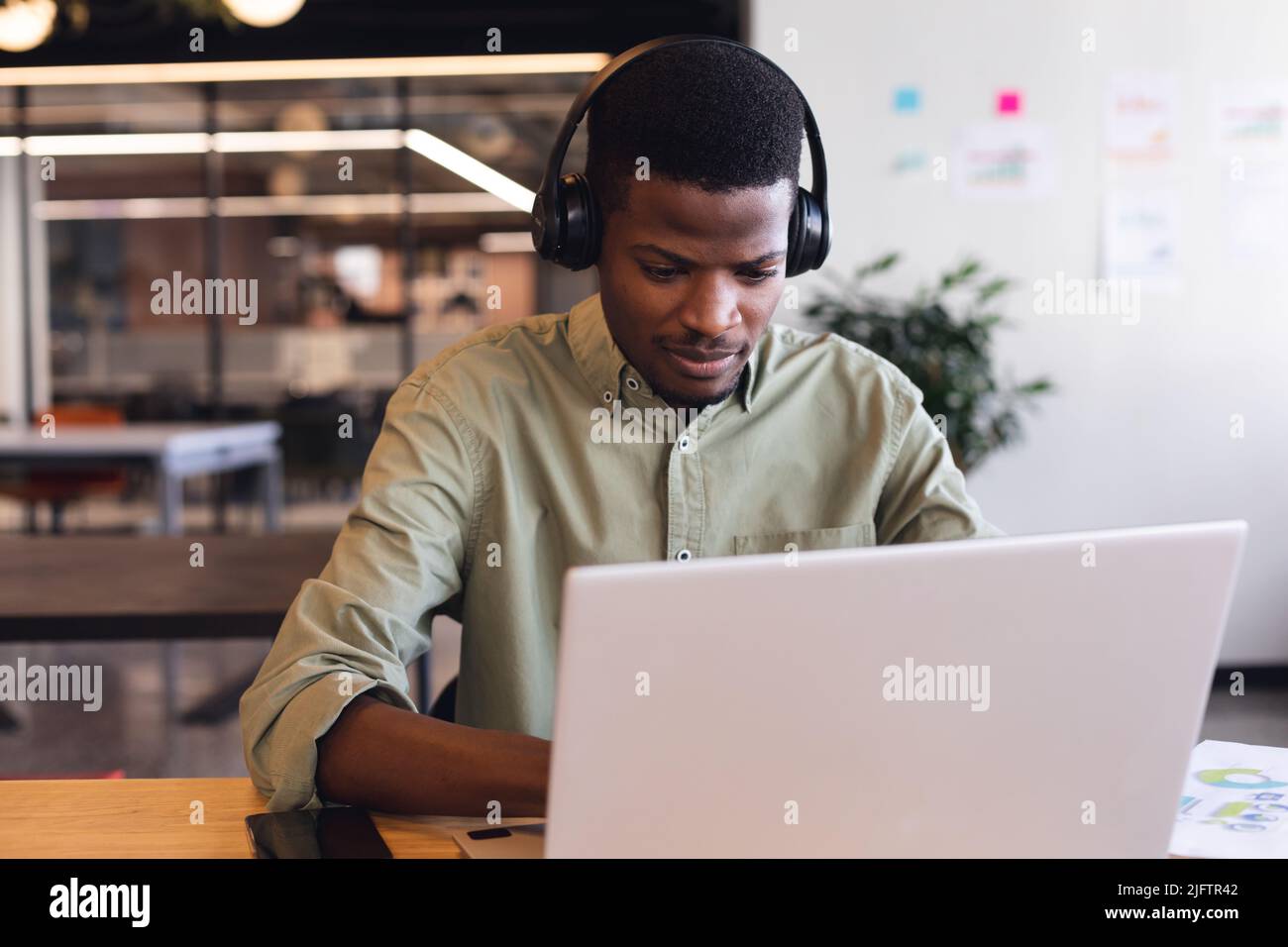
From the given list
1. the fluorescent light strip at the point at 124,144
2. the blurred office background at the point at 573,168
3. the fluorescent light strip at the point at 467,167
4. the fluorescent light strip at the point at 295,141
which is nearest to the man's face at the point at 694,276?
the blurred office background at the point at 573,168

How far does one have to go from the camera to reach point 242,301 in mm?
7293

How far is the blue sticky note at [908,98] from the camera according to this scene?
3996mm

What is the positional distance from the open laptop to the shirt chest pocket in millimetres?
599

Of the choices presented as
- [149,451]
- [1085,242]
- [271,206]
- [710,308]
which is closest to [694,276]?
[710,308]

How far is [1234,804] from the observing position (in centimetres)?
90

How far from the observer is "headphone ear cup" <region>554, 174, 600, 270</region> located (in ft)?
3.93

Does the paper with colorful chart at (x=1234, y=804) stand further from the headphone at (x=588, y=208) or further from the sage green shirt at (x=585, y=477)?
the headphone at (x=588, y=208)

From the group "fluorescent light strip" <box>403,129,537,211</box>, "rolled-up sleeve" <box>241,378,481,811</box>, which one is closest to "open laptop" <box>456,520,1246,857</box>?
"rolled-up sleeve" <box>241,378,481,811</box>

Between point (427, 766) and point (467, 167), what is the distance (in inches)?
226

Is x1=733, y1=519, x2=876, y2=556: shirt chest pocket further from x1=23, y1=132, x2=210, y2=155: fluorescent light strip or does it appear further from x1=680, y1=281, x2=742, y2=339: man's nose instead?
x1=23, y1=132, x2=210, y2=155: fluorescent light strip

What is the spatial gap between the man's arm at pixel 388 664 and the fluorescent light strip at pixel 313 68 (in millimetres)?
4310
